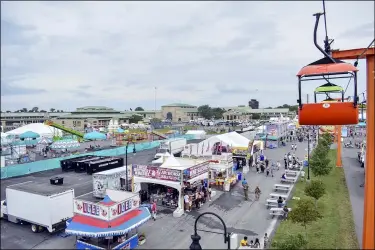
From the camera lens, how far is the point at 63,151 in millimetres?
45094

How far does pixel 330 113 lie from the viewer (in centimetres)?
926

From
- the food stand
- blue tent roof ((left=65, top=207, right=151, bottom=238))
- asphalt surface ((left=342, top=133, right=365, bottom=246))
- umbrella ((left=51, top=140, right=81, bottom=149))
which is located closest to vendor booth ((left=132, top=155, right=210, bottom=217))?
the food stand

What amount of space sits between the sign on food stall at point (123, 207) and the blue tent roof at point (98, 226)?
201 millimetres

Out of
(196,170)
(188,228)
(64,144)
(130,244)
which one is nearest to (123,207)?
(130,244)

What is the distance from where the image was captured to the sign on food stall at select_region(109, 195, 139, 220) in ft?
Result: 43.4

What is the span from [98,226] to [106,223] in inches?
14.7

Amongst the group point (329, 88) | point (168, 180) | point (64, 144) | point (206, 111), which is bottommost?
point (168, 180)

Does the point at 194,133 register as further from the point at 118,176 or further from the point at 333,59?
the point at 333,59

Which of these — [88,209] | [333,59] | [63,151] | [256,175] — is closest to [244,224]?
[88,209]

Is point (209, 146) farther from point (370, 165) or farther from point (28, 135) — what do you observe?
point (28, 135)

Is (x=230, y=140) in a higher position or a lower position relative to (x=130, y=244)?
higher

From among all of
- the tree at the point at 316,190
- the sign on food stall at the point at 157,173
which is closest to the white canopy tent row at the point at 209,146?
the sign on food stall at the point at 157,173

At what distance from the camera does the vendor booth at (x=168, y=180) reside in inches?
742

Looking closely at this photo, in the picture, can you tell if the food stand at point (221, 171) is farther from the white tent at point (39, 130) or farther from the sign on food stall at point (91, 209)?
the white tent at point (39, 130)
